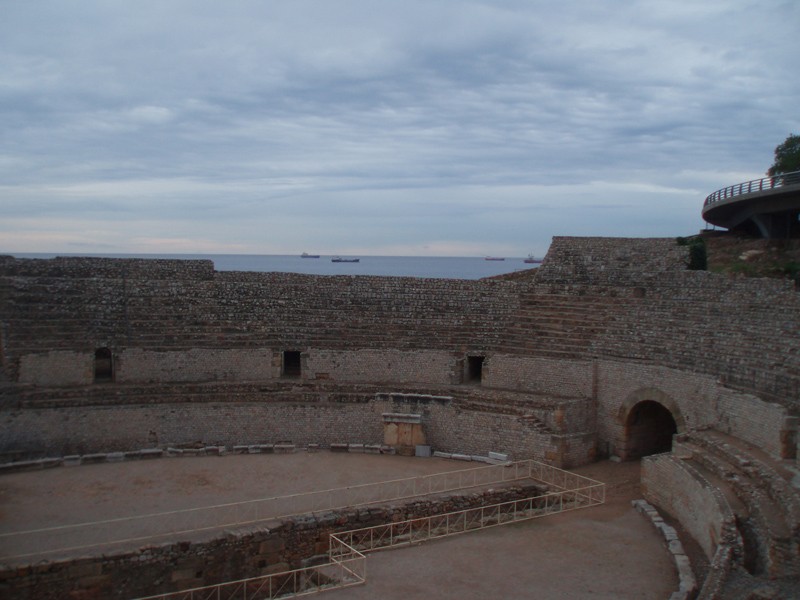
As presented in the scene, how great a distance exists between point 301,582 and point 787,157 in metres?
34.7

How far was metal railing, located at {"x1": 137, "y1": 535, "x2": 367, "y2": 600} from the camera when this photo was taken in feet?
40.7

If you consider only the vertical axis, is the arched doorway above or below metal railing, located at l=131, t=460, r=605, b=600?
above

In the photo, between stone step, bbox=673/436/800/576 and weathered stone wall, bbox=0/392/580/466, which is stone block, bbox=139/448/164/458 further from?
stone step, bbox=673/436/800/576

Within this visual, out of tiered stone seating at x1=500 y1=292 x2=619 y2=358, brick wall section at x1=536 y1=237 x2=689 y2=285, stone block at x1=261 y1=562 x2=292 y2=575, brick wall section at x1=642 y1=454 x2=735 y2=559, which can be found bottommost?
stone block at x1=261 y1=562 x2=292 y2=575

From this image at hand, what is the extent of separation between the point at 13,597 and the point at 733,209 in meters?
33.8

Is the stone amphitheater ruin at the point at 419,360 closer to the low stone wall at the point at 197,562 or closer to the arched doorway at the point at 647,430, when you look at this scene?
the arched doorway at the point at 647,430

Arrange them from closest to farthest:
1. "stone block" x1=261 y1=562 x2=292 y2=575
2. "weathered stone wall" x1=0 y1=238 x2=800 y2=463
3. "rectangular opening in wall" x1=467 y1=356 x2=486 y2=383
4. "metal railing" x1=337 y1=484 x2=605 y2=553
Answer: "stone block" x1=261 y1=562 x2=292 y2=575 < "metal railing" x1=337 y1=484 x2=605 y2=553 < "weathered stone wall" x1=0 y1=238 x2=800 y2=463 < "rectangular opening in wall" x1=467 y1=356 x2=486 y2=383

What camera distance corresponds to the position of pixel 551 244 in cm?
2575

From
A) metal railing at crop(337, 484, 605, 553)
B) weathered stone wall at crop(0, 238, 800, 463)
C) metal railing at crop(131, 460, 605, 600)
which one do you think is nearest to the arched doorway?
weathered stone wall at crop(0, 238, 800, 463)

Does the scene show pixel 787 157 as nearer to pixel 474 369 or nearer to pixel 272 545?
pixel 474 369

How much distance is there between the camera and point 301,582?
13.1 meters

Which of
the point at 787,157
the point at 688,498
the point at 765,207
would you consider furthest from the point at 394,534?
the point at 787,157

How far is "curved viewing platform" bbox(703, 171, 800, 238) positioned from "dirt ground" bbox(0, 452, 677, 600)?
53.2ft

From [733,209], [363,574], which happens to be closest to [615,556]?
[363,574]
